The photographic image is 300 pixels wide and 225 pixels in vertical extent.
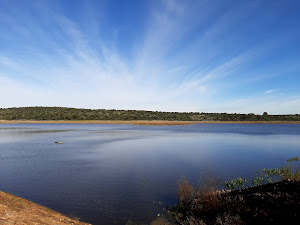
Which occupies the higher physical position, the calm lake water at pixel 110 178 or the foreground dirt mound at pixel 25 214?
the foreground dirt mound at pixel 25 214

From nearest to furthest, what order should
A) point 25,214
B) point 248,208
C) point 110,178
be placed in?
point 248,208 → point 25,214 → point 110,178

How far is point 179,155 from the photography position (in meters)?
25.3

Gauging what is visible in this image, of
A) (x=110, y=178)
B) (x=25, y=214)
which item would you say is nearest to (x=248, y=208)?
(x=25, y=214)

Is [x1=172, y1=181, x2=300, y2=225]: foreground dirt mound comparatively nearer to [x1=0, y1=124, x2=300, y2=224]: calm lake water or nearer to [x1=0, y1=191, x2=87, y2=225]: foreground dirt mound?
[x1=0, y1=124, x2=300, y2=224]: calm lake water

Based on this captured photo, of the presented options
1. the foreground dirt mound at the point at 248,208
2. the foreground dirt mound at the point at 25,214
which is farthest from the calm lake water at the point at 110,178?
the foreground dirt mound at the point at 248,208

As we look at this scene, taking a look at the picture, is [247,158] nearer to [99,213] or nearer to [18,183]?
[99,213]

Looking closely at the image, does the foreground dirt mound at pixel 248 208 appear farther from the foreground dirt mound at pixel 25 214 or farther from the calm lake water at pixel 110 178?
the foreground dirt mound at pixel 25 214

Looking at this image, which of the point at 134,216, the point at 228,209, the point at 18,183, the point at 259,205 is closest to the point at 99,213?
the point at 134,216

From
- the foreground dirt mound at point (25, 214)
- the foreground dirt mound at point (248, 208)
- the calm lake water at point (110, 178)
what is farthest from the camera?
the calm lake water at point (110, 178)

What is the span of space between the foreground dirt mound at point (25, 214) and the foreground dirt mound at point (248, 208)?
4.99 m

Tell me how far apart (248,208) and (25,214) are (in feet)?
29.6

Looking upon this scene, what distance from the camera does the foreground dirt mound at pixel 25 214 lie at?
25.5 ft

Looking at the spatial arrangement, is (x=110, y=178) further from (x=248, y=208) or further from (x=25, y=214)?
(x=248, y=208)

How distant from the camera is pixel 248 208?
848 cm
